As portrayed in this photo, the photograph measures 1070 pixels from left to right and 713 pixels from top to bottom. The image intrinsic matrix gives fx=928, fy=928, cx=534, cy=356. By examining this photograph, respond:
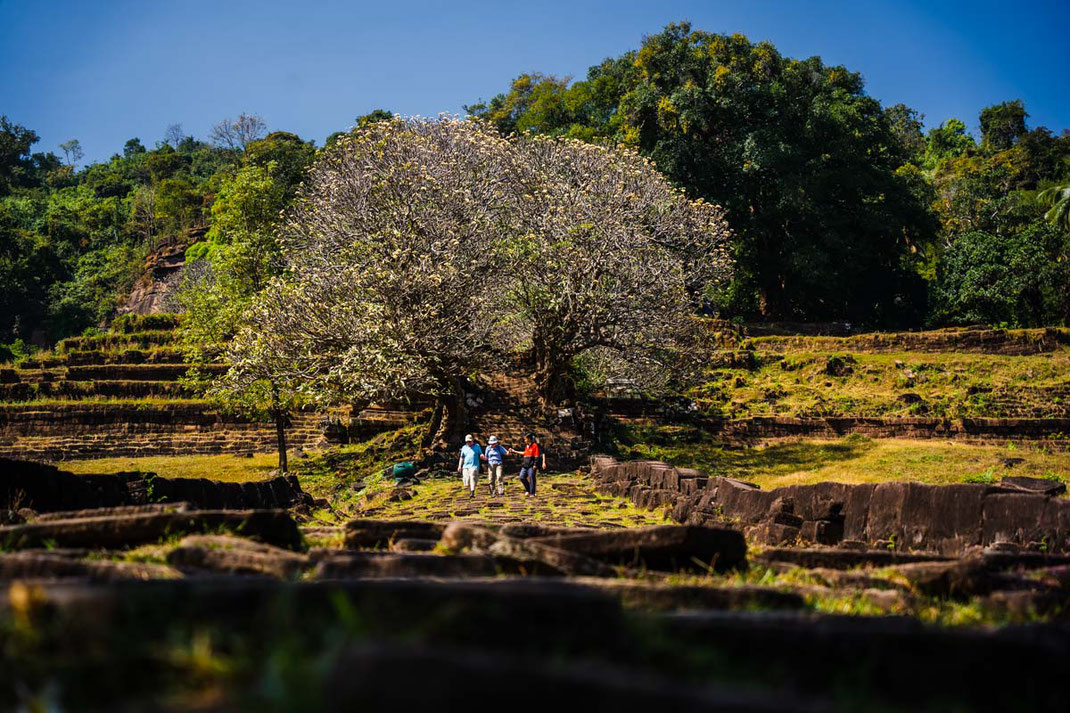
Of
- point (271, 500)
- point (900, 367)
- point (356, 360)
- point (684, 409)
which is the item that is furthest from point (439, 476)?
point (900, 367)

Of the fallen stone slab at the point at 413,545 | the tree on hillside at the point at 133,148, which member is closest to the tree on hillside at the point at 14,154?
the tree on hillside at the point at 133,148

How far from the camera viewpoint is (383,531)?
250 inches

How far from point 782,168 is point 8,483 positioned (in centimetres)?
3754

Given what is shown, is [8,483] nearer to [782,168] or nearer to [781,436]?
[781,436]

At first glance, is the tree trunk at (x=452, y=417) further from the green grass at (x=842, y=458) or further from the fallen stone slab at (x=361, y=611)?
the fallen stone slab at (x=361, y=611)

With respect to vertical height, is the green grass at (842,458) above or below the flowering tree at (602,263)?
below

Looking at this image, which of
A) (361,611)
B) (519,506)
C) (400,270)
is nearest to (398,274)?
(400,270)

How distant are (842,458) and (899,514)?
1603cm

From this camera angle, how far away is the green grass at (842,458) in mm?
20109

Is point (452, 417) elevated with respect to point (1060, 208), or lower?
lower

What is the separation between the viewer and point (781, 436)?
1088 inches

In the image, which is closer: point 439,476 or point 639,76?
point 439,476

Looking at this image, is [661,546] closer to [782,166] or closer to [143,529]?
[143,529]

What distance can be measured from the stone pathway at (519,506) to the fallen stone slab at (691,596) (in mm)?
7367
